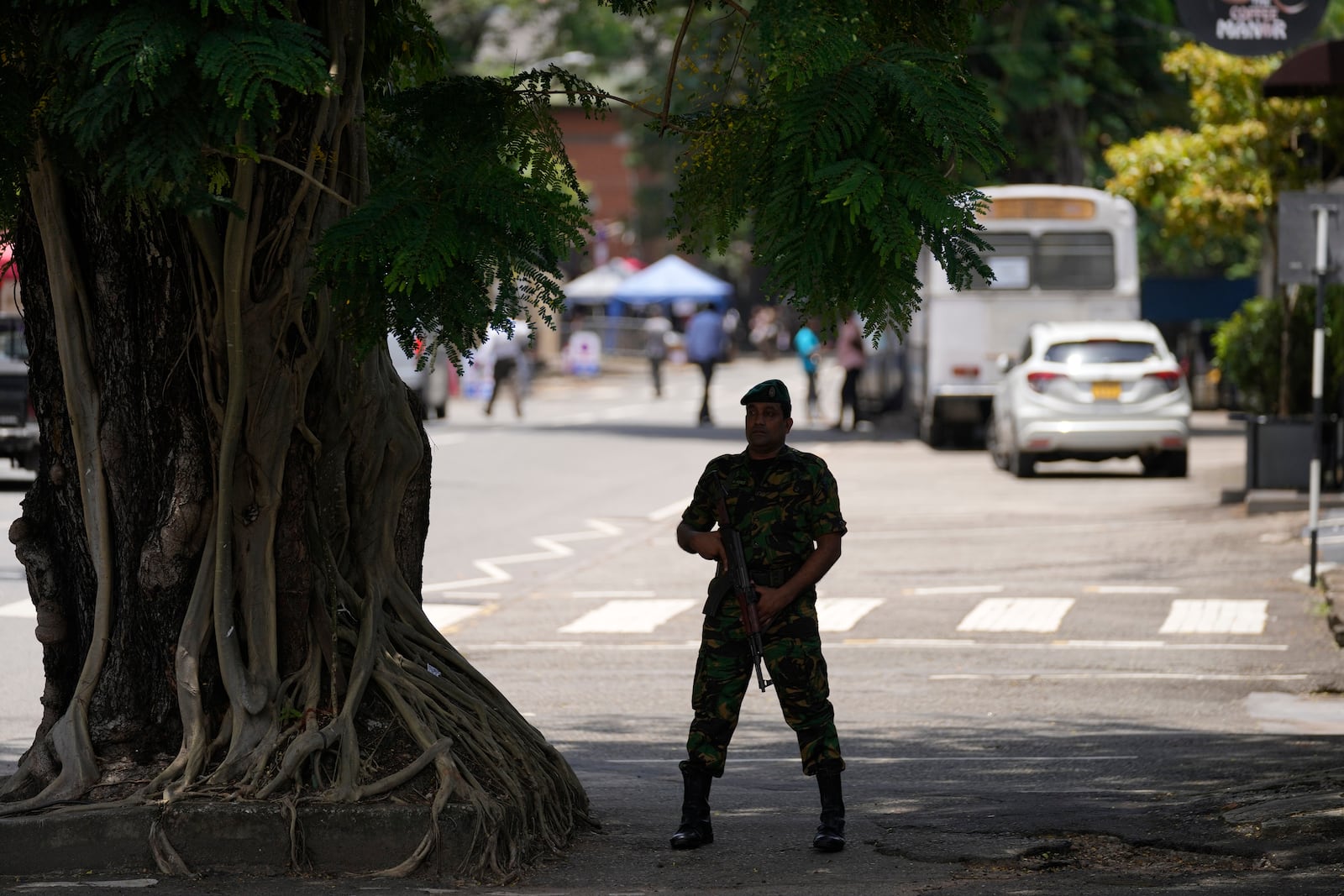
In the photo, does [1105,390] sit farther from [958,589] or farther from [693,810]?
[693,810]

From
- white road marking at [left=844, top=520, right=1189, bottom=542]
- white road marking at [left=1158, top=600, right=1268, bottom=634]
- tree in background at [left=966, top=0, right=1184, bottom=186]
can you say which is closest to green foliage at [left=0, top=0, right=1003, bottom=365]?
white road marking at [left=1158, top=600, right=1268, bottom=634]

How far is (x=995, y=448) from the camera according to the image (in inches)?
1041

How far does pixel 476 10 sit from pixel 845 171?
4837 cm

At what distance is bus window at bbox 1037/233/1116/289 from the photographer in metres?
28.6

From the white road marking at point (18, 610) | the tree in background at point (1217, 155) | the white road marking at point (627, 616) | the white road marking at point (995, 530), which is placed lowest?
the white road marking at point (627, 616)

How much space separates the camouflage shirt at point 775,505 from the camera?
704 centimetres

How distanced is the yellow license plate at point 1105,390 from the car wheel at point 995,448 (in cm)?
187

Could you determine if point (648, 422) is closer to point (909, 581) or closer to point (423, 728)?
point (909, 581)

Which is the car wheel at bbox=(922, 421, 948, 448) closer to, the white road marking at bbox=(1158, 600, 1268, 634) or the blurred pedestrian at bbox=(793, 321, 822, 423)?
the blurred pedestrian at bbox=(793, 321, 822, 423)

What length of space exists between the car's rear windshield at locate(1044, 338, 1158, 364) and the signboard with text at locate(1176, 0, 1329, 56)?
A: 6854mm

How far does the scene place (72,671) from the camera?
24.2 ft

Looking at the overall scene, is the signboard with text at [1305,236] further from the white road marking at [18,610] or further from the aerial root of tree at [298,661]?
the aerial root of tree at [298,661]

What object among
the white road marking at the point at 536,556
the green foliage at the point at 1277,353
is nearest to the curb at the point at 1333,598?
the green foliage at the point at 1277,353

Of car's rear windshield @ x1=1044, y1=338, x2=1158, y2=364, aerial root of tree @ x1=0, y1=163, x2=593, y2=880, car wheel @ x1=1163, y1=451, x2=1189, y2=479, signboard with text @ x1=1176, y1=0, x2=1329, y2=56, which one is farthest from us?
car wheel @ x1=1163, y1=451, x2=1189, y2=479
